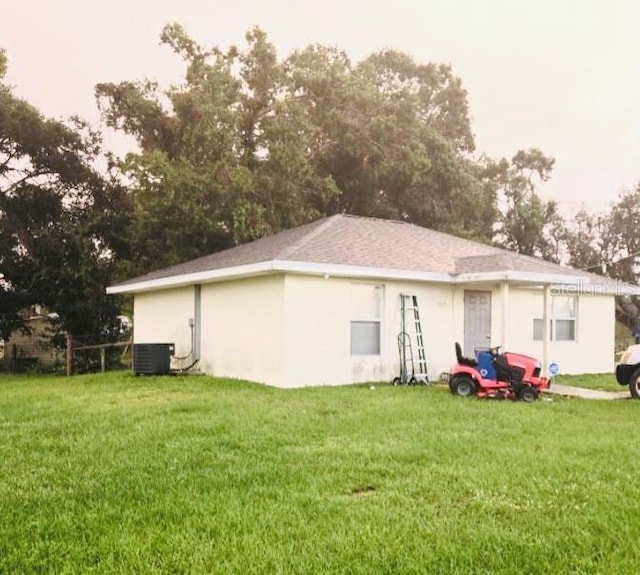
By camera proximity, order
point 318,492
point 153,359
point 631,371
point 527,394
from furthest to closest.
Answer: point 153,359
point 631,371
point 527,394
point 318,492

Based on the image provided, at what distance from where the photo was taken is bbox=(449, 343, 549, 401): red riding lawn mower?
10.0 m

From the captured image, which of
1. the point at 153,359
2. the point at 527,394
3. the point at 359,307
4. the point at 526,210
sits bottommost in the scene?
the point at 527,394

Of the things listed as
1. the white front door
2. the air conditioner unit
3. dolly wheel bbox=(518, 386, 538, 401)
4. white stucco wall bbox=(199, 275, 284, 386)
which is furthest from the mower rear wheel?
the air conditioner unit

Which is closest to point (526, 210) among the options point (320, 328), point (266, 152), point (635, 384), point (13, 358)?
point (266, 152)

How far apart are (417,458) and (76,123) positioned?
19747mm

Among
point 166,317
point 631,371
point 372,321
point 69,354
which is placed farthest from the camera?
point 69,354

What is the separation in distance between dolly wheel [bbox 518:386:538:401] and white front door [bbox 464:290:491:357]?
3706mm

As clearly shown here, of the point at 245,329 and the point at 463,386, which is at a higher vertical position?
the point at 245,329

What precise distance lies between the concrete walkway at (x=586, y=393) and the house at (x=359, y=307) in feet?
3.31

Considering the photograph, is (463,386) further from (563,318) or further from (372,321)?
(563,318)

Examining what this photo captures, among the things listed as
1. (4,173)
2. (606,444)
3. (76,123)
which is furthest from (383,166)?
(606,444)

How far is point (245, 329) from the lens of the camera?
41.1 feet

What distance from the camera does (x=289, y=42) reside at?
2341cm

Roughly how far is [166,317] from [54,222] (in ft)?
24.1
